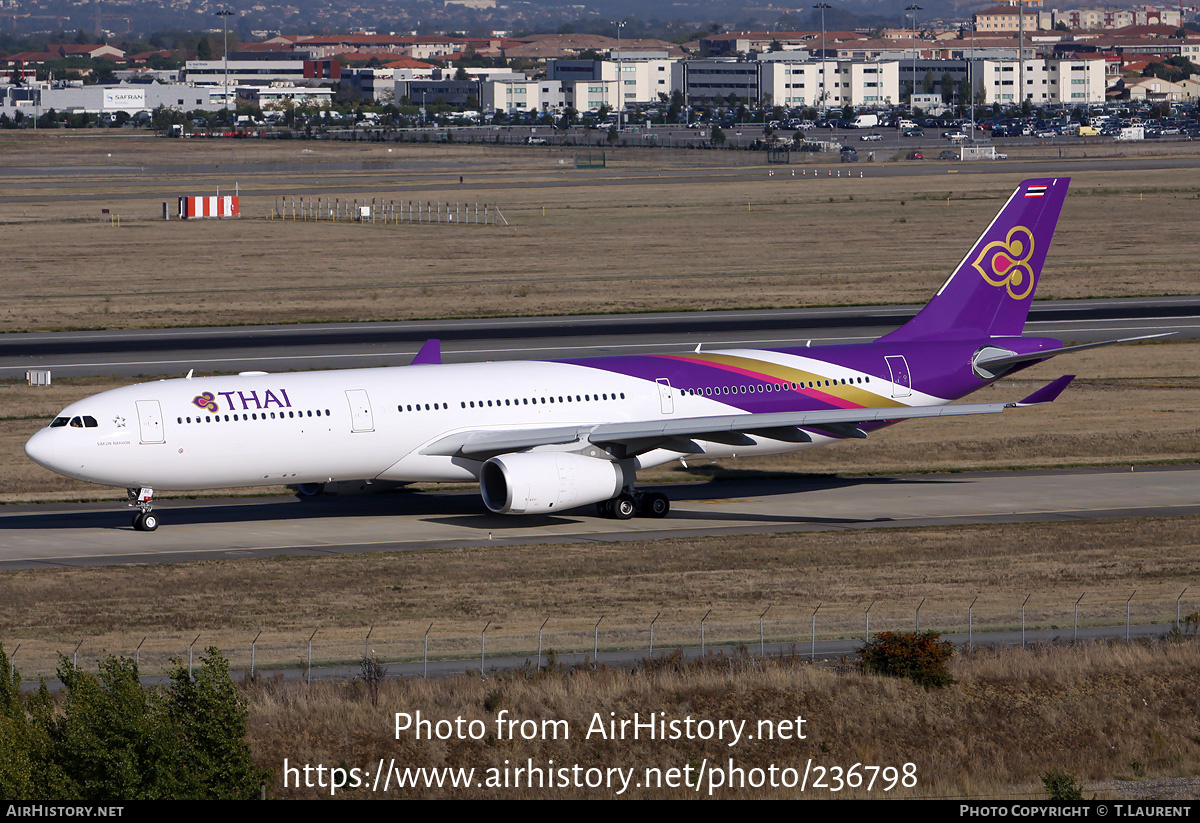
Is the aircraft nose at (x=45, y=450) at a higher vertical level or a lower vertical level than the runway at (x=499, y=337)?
lower

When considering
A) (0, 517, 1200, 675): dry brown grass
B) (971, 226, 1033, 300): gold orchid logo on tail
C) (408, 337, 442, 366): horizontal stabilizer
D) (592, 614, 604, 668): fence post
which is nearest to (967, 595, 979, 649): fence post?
(0, 517, 1200, 675): dry brown grass

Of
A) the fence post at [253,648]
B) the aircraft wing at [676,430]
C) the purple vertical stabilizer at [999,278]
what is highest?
the purple vertical stabilizer at [999,278]

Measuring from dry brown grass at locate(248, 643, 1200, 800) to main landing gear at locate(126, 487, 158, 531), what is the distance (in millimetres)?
17733

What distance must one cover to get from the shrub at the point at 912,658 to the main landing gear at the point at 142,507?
24.3m

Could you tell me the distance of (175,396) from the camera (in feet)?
158

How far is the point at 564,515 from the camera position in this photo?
54062 millimetres

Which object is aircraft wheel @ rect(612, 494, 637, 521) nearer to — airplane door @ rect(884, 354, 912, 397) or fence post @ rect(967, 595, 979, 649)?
airplane door @ rect(884, 354, 912, 397)

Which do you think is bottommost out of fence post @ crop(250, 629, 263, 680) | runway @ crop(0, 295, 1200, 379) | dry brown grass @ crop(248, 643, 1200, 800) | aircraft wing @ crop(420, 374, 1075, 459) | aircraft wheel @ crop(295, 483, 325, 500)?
dry brown grass @ crop(248, 643, 1200, 800)

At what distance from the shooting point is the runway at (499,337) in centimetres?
7656

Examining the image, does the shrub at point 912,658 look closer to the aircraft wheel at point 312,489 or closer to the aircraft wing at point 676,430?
the aircraft wing at point 676,430

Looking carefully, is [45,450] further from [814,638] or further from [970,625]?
[970,625]

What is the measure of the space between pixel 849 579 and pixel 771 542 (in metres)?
5.12

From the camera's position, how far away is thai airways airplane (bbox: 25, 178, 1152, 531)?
1879 inches

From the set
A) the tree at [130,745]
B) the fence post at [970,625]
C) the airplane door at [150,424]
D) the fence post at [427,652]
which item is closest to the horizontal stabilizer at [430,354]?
the airplane door at [150,424]
